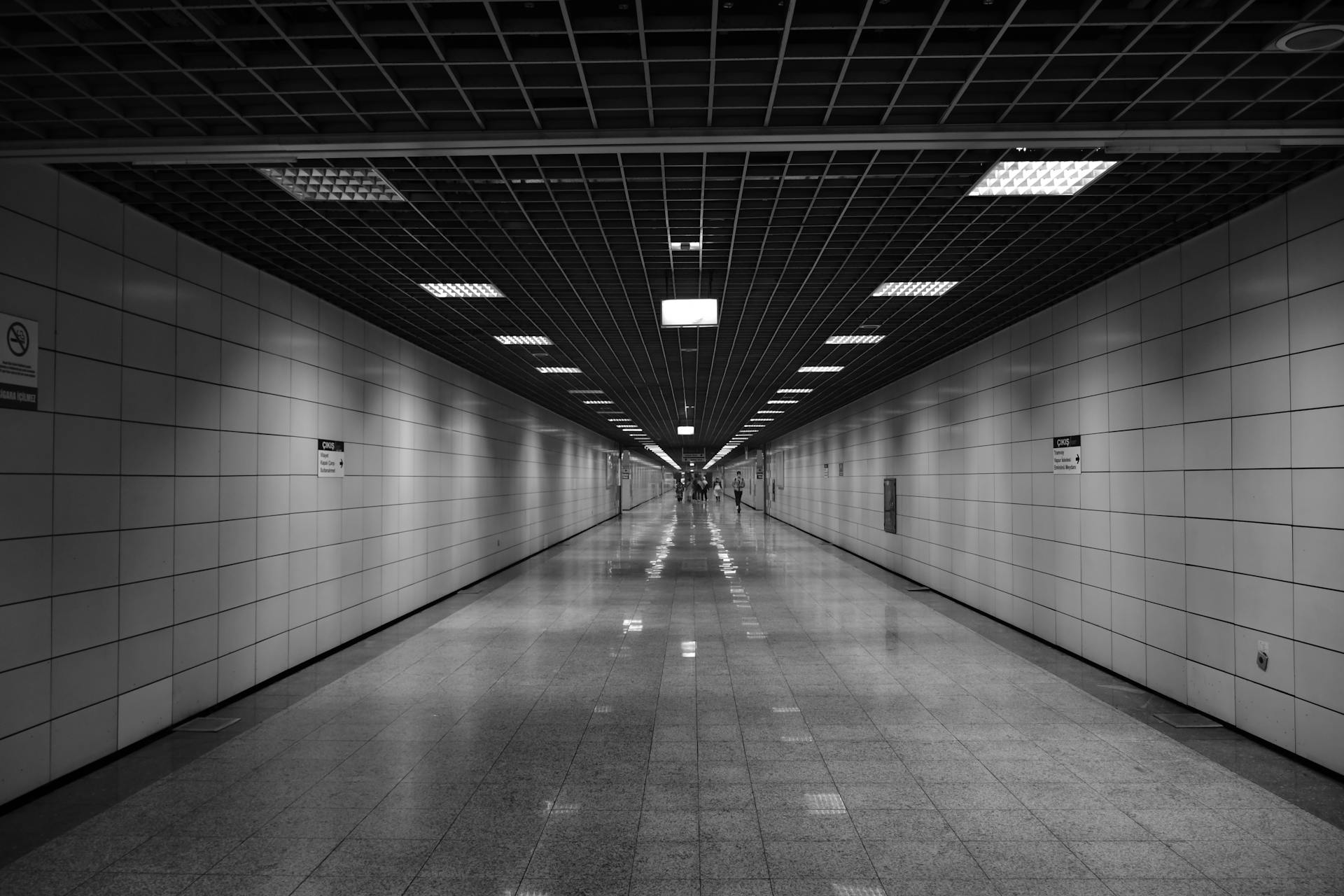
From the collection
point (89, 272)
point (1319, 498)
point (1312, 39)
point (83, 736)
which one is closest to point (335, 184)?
point (89, 272)

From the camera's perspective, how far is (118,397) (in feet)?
15.4

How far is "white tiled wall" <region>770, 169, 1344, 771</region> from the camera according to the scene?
439cm

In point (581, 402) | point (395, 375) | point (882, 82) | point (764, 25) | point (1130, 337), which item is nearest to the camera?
point (764, 25)

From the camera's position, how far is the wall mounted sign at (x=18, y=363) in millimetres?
3865

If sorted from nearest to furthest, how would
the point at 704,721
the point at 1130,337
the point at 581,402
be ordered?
1. the point at 704,721
2. the point at 1130,337
3. the point at 581,402

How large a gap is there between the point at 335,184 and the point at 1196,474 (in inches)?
253

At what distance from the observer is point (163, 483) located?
509 centimetres

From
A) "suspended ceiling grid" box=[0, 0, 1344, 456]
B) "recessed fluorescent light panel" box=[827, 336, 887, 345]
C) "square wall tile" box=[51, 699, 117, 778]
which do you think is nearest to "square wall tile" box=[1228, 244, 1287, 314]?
"suspended ceiling grid" box=[0, 0, 1344, 456]

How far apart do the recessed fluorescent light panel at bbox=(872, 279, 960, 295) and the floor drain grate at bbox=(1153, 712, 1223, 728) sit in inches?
157

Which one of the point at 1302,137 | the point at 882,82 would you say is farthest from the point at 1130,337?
the point at 882,82

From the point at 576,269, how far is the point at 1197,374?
503 cm

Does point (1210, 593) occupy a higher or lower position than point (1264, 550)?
lower

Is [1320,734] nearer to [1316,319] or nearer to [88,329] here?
[1316,319]

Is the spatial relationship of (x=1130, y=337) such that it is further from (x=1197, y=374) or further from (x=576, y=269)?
(x=576, y=269)
